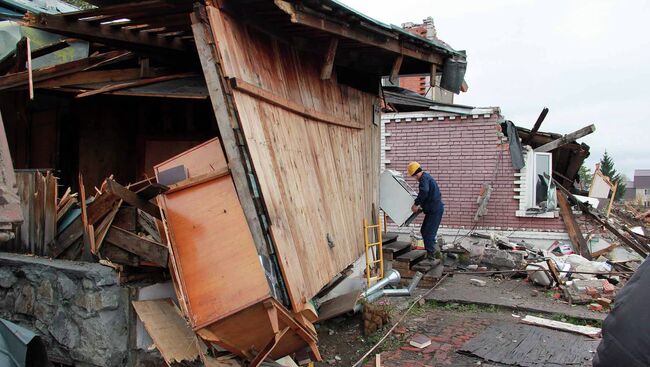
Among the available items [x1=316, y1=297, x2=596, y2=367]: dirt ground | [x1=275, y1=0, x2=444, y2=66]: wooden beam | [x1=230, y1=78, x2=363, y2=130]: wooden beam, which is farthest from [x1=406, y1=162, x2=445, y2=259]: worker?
[x1=230, y1=78, x2=363, y2=130]: wooden beam

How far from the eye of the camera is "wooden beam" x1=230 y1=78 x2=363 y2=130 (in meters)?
4.09

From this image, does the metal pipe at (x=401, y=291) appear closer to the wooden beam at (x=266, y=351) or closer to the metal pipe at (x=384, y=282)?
the metal pipe at (x=384, y=282)

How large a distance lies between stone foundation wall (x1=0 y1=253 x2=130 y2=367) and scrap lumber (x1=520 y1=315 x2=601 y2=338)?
210 inches

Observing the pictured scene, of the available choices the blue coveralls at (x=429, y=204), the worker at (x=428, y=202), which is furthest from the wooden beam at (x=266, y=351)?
the blue coveralls at (x=429, y=204)

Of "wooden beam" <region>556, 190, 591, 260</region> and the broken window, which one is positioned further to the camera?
the broken window

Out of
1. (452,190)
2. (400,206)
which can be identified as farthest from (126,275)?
(452,190)

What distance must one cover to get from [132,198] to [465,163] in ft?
35.0

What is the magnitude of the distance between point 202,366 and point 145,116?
415 centimetres

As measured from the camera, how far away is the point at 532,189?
41.3 feet

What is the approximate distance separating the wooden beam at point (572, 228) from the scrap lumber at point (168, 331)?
35.2ft

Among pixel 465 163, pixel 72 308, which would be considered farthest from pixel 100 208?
pixel 465 163

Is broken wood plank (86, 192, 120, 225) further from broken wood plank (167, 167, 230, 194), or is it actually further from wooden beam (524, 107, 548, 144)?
wooden beam (524, 107, 548, 144)

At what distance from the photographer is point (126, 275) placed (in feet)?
13.1

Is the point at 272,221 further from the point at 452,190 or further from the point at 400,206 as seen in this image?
the point at 452,190
